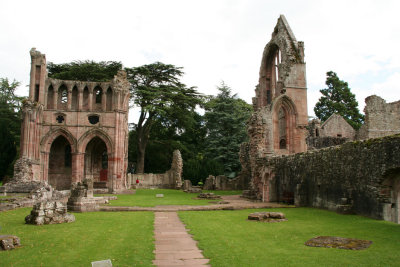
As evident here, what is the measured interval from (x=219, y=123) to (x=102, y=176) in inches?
539

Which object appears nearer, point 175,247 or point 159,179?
point 175,247

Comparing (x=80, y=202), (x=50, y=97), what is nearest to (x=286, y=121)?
(x=80, y=202)

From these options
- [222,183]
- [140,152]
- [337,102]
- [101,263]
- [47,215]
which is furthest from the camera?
[337,102]

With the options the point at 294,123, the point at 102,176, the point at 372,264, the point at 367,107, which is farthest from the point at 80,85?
the point at 372,264

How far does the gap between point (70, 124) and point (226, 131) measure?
16.5 m

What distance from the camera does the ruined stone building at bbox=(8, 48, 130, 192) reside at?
2803 centimetres

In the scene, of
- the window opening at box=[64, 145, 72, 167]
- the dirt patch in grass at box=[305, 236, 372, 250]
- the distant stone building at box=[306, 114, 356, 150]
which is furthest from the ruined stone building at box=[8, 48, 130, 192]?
the dirt patch in grass at box=[305, 236, 372, 250]

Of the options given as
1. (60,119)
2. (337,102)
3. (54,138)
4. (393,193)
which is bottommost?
(393,193)

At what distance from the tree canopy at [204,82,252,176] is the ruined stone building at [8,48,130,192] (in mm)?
10638

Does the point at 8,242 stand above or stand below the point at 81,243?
above

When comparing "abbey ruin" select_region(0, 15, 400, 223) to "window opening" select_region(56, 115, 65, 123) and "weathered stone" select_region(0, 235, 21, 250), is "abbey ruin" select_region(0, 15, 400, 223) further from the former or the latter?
A: "weathered stone" select_region(0, 235, 21, 250)

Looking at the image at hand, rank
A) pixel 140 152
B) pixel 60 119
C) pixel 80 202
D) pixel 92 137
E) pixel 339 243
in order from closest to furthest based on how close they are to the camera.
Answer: pixel 339 243 < pixel 80 202 < pixel 92 137 < pixel 60 119 < pixel 140 152

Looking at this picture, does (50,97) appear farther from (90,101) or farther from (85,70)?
(85,70)

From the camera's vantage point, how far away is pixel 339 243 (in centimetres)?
681
